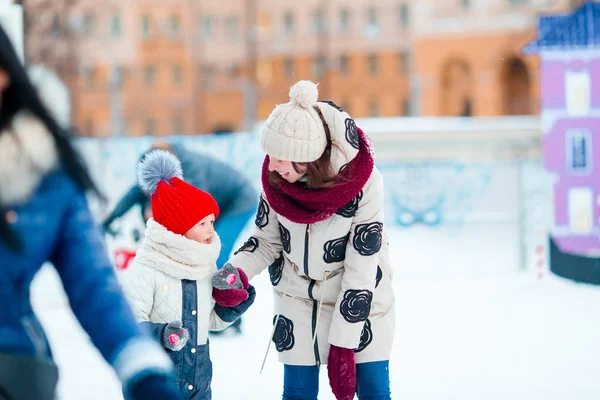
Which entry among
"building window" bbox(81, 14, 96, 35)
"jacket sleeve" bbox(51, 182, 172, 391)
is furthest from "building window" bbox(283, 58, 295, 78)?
"jacket sleeve" bbox(51, 182, 172, 391)

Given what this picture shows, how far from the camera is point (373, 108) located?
36.2 meters

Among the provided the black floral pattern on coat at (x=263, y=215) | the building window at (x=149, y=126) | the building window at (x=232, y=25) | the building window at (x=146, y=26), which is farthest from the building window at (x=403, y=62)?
the black floral pattern on coat at (x=263, y=215)

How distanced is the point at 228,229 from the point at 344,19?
1264 inches

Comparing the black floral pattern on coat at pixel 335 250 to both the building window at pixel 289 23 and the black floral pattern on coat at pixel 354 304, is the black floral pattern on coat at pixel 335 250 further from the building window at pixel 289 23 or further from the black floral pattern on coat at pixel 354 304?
the building window at pixel 289 23

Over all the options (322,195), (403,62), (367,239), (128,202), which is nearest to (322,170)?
(322,195)

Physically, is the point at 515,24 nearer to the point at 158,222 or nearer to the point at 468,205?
the point at 468,205

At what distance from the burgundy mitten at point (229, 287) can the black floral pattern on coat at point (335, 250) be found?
25cm

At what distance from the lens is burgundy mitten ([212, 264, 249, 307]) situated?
8.54 feet

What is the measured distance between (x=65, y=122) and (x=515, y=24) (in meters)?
28.5

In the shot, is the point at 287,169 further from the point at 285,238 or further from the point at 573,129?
the point at 573,129

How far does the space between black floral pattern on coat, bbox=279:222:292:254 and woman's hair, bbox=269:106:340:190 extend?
18 cm

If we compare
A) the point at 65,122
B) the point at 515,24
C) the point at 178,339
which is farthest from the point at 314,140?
the point at 515,24

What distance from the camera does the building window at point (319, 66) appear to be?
3644cm

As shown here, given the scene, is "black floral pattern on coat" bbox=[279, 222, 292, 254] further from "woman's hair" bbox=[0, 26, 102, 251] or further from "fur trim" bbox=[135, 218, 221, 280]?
"woman's hair" bbox=[0, 26, 102, 251]
